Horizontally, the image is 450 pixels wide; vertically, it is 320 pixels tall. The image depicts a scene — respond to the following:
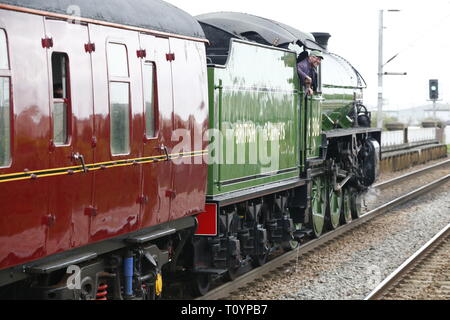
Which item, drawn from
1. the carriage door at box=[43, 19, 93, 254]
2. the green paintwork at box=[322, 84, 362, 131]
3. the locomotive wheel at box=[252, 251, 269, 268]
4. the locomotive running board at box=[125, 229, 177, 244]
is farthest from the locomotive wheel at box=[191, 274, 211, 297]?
the green paintwork at box=[322, 84, 362, 131]

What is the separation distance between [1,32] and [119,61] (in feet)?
5.55

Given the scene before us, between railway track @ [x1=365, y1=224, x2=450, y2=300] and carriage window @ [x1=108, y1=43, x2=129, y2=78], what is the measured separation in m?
4.67

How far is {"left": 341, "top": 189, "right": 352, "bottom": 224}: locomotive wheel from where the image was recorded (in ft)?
56.1

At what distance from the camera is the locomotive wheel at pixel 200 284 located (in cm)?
995

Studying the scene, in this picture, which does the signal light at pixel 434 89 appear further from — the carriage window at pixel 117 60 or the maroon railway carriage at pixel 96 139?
the carriage window at pixel 117 60

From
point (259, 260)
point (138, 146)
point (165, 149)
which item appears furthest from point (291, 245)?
point (138, 146)

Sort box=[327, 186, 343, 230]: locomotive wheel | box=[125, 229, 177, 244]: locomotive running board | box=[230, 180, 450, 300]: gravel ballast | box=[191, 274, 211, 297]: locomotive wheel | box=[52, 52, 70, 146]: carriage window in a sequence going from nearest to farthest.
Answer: box=[52, 52, 70, 146]: carriage window → box=[125, 229, 177, 244]: locomotive running board → box=[191, 274, 211, 297]: locomotive wheel → box=[230, 180, 450, 300]: gravel ballast → box=[327, 186, 343, 230]: locomotive wheel

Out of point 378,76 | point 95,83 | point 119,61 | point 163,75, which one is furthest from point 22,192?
point 378,76

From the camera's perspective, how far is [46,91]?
6145mm

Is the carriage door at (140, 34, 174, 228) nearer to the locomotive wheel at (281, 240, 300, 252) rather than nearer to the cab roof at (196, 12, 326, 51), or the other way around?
the cab roof at (196, 12, 326, 51)

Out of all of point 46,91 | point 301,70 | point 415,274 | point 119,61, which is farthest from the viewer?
point 301,70

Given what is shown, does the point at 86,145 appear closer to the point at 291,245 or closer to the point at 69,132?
the point at 69,132

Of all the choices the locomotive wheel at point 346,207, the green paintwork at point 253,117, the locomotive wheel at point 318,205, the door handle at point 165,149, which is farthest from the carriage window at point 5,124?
the locomotive wheel at point 346,207
